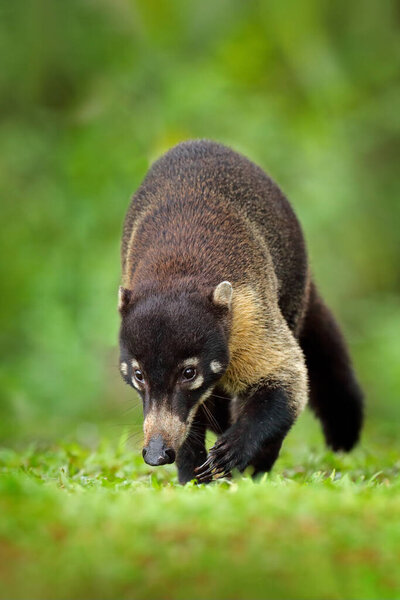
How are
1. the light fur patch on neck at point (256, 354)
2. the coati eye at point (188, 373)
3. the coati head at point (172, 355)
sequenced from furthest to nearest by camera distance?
the light fur patch on neck at point (256, 354) → the coati eye at point (188, 373) → the coati head at point (172, 355)

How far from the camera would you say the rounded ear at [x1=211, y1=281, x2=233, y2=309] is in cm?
656

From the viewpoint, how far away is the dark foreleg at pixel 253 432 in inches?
262

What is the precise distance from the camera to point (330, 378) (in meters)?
9.08

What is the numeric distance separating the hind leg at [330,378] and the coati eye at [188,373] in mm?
2795

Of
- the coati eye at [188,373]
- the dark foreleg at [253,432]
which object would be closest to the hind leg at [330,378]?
the dark foreleg at [253,432]

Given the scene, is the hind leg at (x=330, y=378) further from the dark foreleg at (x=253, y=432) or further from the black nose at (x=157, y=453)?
the black nose at (x=157, y=453)

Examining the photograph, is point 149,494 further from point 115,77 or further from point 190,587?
point 115,77

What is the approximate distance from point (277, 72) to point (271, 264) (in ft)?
40.6

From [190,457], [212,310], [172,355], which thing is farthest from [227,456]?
[212,310]

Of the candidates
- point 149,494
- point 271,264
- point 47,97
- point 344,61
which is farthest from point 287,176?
point 149,494

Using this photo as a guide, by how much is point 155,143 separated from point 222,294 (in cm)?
1015

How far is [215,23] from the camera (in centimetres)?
1809

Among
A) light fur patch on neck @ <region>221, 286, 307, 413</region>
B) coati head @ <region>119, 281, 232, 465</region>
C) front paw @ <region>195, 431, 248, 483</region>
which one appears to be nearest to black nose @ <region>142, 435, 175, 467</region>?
coati head @ <region>119, 281, 232, 465</region>

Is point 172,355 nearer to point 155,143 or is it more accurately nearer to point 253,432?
point 253,432
